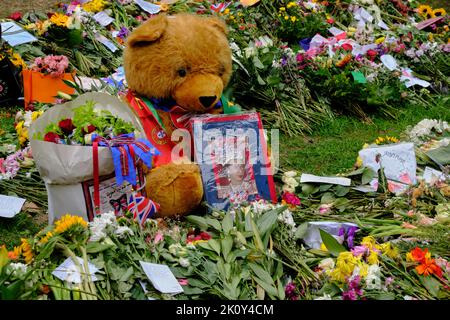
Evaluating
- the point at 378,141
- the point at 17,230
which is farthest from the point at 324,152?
the point at 17,230

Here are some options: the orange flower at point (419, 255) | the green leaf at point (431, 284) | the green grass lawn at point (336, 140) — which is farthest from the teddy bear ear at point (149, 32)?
the green leaf at point (431, 284)

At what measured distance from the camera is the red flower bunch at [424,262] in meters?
3.01

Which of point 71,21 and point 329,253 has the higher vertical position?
point 71,21

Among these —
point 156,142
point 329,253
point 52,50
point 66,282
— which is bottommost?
point 329,253

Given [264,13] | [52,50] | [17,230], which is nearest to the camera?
[17,230]

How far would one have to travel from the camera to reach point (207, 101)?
401 centimetres

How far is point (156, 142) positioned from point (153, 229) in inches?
31.4

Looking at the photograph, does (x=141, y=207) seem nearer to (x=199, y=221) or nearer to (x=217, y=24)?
(x=199, y=221)

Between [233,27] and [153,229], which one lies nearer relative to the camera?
[153,229]

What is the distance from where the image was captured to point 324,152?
5.31m

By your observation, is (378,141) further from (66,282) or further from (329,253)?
(66,282)

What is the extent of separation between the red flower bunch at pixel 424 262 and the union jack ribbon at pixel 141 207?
1.37 m

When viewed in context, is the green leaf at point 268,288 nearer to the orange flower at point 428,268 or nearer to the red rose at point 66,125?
the orange flower at point 428,268
